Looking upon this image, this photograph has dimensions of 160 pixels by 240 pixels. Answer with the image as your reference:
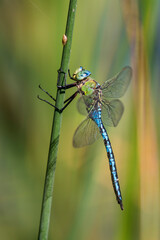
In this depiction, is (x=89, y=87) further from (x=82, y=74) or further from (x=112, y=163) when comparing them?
(x=112, y=163)

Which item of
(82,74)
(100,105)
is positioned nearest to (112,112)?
(100,105)

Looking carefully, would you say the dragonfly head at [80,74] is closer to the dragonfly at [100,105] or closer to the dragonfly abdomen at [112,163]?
the dragonfly at [100,105]

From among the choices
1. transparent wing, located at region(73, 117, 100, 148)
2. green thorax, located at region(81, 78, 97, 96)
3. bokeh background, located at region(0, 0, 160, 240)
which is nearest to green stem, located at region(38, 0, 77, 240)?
transparent wing, located at region(73, 117, 100, 148)

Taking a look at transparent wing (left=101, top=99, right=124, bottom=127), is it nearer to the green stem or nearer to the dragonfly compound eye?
the dragonfly compound eye

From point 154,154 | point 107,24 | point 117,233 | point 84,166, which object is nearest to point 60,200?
point 84,166

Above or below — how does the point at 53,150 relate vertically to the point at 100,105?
below

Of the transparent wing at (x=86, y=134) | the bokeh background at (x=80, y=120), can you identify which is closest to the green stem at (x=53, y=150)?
the transparent wing at (x=86, y=134)

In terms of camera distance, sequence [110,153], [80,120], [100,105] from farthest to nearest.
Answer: [100,105] → [80,120] → [110,153]
